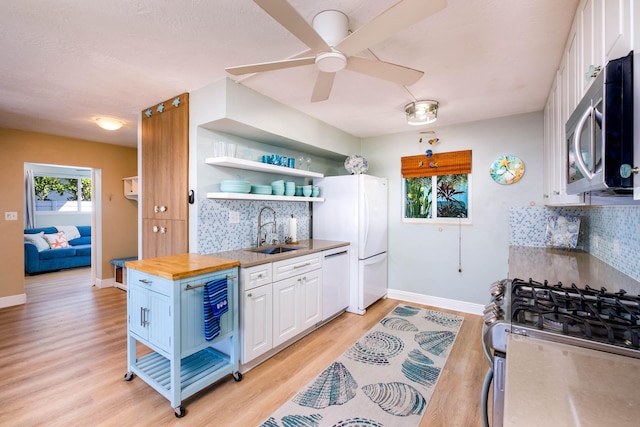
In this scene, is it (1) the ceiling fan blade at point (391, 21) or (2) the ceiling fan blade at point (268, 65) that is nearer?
(1) the ceiling fan blade at point (391, 21)

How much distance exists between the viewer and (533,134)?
334cm

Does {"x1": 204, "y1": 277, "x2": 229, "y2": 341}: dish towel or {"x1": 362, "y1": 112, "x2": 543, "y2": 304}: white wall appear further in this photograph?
{"x1": 362, "y1": 112, "x2": 543, "y2": 304}: white wall

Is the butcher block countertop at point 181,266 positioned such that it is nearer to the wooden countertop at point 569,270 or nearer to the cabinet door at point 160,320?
the cabinet door at point 160,320

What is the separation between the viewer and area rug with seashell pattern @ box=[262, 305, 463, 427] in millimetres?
1893

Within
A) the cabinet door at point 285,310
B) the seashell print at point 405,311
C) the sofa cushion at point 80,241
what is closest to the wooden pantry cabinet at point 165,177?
the cabinet door at point 285,310

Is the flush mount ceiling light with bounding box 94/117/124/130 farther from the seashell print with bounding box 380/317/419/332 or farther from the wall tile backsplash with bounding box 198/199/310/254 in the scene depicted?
the seashell print with bounding box 380/317/419/332

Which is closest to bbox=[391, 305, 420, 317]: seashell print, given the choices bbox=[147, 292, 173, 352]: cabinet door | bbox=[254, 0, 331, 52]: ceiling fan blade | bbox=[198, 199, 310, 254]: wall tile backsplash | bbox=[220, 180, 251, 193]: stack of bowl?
bbox=[198, 199, 310, 254]: wall tile backsplash

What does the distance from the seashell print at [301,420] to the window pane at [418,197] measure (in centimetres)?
291

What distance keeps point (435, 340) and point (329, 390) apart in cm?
133

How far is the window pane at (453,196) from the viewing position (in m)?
3.79

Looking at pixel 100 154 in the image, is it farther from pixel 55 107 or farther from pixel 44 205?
pixel 44 205

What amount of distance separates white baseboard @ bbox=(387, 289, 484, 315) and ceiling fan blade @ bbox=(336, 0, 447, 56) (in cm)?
338

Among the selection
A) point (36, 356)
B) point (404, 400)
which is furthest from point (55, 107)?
point (404, 400)

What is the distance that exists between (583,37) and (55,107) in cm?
445
